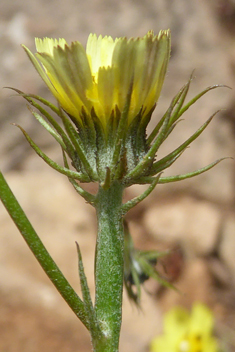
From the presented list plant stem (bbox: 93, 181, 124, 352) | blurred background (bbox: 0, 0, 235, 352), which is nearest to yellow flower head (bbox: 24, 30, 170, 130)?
plant stem (bbox: 93, 181, 124, 352)

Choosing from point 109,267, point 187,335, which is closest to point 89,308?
point 109,267

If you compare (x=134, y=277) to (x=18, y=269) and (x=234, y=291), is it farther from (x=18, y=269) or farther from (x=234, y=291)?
(x=234, y=291)

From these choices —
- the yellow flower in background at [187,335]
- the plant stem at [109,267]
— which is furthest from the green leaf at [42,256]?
the yellow flower in background at [187,335]

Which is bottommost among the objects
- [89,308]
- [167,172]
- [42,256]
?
[89,308]

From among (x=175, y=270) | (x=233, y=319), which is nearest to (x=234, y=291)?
(x=233, y=319)

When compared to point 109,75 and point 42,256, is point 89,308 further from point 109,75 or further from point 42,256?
point 109,75

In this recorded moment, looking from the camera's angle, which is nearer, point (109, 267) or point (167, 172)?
point (109, 267)
